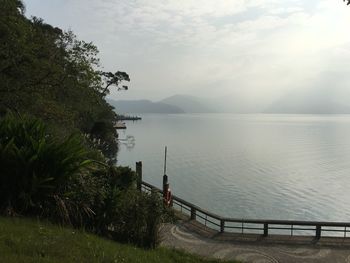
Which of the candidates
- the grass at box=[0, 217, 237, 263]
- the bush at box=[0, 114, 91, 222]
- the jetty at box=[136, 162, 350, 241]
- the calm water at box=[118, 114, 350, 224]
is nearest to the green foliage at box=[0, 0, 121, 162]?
the jetty at box=[136, 162, 350, 241]

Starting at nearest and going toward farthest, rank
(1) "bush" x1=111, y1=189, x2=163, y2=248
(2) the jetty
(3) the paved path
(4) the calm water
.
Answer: (1) "bush" x1=111, y1=189, x2=163, y2=248 → (3) the paved path → (2) the jetty → (4) the calm water

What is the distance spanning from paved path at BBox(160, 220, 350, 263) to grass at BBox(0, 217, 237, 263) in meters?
5.24

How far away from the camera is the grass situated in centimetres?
559

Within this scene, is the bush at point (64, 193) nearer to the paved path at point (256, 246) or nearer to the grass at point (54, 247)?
the grass at point (54, 247)

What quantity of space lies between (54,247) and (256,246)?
10187 mm

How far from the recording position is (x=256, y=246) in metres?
14.6

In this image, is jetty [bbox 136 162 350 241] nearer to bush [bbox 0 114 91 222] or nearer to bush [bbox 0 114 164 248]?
bush [bbox 0 114 164 248]

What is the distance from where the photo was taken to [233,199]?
3612 centimetres

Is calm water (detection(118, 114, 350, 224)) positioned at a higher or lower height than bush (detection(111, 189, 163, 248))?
lower

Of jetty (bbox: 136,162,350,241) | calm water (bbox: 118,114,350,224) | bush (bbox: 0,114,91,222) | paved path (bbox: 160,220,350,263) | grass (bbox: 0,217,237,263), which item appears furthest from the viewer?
calm water (bbox: 118,114,350,224)

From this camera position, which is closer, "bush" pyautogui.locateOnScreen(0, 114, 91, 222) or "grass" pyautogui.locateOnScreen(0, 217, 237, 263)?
"grass" pyautogui.locateOnScreen(0, 217, 237, 263)

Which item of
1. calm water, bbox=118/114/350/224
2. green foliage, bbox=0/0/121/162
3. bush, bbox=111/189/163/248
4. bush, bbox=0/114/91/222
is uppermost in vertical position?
green foliage, bbox=0/0/121/162

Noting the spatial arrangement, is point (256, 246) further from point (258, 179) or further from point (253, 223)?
point (258, 179)

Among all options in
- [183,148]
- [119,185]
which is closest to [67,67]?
[119,185]
